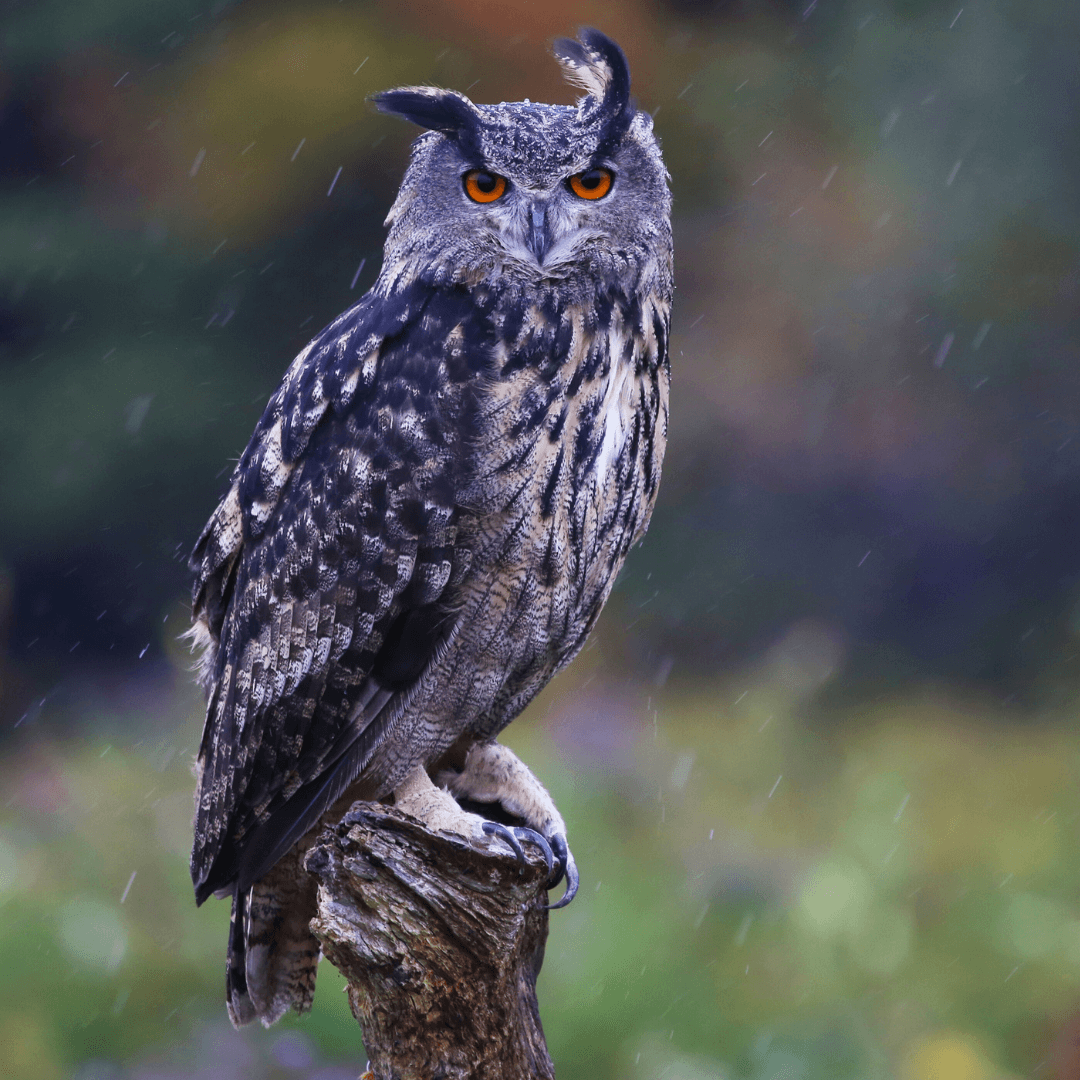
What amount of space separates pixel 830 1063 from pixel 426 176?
9.63 feet

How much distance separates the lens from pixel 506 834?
57.2 inches

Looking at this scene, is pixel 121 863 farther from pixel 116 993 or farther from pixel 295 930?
pixel 295 930

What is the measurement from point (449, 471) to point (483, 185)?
0.38 metres

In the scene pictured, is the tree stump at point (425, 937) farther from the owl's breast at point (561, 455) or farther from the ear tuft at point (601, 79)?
the ear tuft at point (601, 79)

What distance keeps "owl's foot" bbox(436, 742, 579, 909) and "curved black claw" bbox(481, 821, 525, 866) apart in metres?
0.19

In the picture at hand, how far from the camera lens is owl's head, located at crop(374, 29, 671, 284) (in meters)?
1.47

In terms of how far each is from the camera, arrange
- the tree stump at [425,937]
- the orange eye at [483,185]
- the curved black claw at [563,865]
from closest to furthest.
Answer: the tree stump at [425,937] < the orange eye at [483,185] < the curved black claw at [563,865]

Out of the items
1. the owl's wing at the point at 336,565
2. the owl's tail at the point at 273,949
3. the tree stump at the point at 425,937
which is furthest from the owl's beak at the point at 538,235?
the owl's tail at the point at 273,949

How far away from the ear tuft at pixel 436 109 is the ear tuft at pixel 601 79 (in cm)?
15

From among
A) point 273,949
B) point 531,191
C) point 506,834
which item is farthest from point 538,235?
A: point 273,949

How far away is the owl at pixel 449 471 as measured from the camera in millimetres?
1451

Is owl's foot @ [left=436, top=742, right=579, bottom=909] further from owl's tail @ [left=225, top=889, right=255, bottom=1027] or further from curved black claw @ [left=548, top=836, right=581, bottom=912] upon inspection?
owl's tail @ [left=225, top=889, right=255, bottom=1027]

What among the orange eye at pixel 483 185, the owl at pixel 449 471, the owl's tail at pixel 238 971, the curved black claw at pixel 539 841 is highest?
the orange eye at pixel 483 185

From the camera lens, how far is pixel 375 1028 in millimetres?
1475
